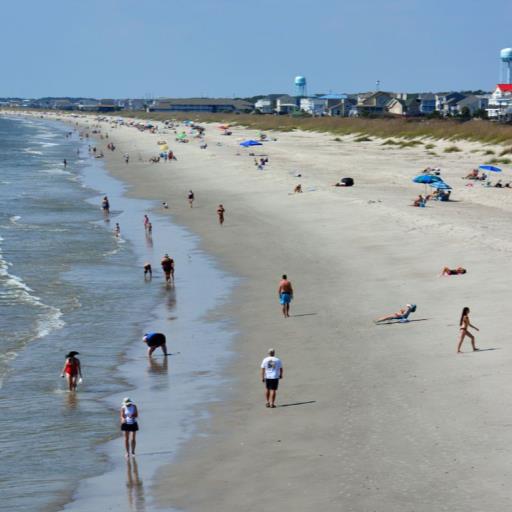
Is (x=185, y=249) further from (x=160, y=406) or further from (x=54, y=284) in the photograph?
(x=160, y=406)

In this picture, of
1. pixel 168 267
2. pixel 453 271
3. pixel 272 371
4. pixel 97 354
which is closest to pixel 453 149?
pixel 168 267

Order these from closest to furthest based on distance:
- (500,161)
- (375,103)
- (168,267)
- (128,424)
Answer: (128,424)
(168,267)
(500,161)
(375,103)

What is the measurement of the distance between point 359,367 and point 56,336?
8477mm

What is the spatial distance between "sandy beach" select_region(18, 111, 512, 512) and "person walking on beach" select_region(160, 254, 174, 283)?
7.65ft

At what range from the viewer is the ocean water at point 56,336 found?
15.9m

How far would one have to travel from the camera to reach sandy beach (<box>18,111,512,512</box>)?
13992 mm

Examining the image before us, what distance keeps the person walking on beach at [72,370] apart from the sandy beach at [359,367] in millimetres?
3007

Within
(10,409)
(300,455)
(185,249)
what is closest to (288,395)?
(300,455)

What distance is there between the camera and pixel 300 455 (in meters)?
A: 15.4

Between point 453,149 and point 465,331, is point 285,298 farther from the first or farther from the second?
point 453,149

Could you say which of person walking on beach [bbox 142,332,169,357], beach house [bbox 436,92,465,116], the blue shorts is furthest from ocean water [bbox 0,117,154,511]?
beach house [bbox 436,92,465,116]

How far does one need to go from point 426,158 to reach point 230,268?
1837 inches

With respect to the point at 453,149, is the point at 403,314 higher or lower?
lower

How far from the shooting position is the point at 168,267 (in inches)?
1237
